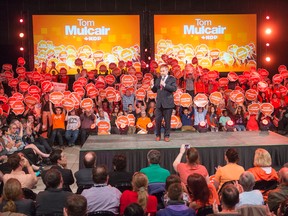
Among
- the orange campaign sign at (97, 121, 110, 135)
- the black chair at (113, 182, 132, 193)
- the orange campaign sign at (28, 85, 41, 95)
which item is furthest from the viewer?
the orange campaign sign at (28, 85, 41, 95)

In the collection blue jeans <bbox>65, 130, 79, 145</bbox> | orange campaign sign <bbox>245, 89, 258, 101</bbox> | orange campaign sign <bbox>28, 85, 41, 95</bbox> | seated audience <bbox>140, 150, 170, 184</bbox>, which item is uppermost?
orange campaign sign <bbox>28, 85, 41, 95</bbox>

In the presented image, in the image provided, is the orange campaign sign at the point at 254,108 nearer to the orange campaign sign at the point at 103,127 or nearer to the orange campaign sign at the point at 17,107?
the orange campaign sign at the point at 103,127

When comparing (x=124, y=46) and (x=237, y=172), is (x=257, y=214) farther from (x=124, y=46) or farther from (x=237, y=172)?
(x=124, y=46)

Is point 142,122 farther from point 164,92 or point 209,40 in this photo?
point 209,40

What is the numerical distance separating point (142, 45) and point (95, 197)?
11.4 metres

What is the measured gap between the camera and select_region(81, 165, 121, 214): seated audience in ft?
15.1

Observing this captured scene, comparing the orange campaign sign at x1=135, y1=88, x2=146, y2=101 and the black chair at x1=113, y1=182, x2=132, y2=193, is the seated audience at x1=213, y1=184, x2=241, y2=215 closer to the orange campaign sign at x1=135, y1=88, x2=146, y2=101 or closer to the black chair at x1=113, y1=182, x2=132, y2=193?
the black chair at x1=113, y1=182, x2=132, y2=193

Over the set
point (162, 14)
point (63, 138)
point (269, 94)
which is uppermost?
point (162, 14)

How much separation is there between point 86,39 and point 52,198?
445 inches

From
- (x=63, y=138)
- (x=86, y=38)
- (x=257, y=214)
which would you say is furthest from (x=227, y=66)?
(x=257, y=214)

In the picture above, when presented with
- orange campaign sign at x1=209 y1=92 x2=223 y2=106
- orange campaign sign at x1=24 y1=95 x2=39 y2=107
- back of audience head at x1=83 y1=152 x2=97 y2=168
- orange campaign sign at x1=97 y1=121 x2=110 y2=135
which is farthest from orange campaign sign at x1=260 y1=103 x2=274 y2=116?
back of audience head at x1=83 y1=152 x2=97 y2=168

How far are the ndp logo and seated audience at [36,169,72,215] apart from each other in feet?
38.2

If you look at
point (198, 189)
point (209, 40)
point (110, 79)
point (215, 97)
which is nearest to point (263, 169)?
point (198, 189)

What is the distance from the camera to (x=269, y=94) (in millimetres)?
13000
